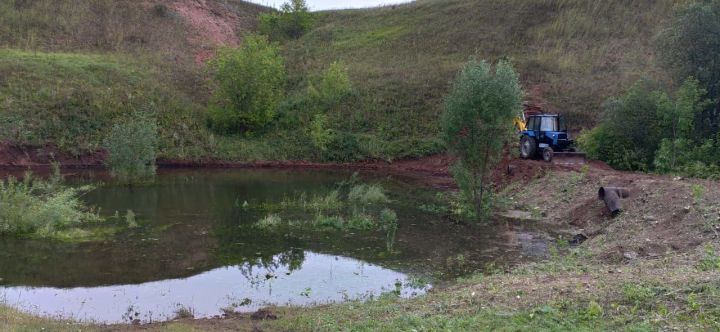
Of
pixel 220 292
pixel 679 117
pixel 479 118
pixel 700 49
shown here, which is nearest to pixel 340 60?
pixel 700 49

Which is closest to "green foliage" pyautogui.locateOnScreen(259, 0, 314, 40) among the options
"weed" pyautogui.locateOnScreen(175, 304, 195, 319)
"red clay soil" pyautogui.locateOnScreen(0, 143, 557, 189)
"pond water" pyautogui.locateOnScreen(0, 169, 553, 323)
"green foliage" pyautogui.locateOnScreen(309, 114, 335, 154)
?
"green foliage" pyautogui.locateOnScreen(309, 114, 335, 154)

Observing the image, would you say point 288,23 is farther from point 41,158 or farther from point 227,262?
point 227,262

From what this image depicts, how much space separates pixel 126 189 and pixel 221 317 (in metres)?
20.5

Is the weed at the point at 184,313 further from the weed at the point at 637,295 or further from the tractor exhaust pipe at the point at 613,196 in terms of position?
the tractor exhaust pipe at the point at 613,196

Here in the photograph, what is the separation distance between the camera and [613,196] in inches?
843

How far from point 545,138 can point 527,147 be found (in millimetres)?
1091

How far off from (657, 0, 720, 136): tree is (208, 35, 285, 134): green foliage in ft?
90.7

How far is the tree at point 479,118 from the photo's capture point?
71.2ft

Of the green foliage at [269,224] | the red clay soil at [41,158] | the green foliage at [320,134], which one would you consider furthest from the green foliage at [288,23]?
the green foliage at [269,224]

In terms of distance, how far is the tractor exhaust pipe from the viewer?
20.8m

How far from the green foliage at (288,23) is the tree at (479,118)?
49542 millimetres

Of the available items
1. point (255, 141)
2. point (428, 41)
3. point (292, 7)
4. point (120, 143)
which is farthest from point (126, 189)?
point (292, 7)

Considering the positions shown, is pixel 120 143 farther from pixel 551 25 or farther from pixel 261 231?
pixel 551 25

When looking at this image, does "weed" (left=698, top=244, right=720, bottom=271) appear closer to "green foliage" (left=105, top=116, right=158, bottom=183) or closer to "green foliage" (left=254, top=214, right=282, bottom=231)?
"green foliage" (left=254, top=214, right=282, bottom=231)
